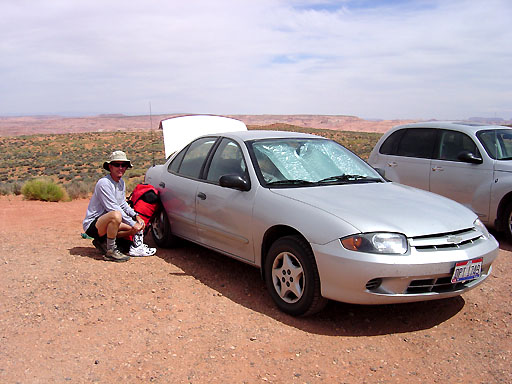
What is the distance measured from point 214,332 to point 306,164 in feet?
6.71

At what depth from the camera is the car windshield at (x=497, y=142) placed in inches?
298

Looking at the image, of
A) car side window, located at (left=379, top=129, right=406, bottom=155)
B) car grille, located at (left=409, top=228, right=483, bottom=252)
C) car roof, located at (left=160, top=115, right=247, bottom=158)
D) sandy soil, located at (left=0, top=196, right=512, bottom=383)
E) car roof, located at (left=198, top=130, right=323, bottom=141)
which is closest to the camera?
sandy soil, located at (left=0, top=196, right=512, bottom=383)

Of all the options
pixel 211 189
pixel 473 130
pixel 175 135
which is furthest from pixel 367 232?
pixel 175 135

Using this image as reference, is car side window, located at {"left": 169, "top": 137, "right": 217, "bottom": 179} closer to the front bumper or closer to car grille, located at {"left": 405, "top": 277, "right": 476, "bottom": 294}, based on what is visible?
the front bumper

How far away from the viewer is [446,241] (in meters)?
4.30

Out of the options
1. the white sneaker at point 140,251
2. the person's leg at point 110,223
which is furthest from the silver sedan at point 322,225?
the person's leg at point 110,223

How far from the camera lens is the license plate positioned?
4246 mm

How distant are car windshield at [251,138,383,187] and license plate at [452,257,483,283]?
1466mm

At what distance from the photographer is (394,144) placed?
8.84 meters

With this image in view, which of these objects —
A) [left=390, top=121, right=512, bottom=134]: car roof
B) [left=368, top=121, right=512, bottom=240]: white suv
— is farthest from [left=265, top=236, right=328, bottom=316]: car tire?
[left=390, top=121, right=512, bottom=134]: car roof

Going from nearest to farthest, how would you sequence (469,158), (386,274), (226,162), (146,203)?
(386,274) → (226,162) → (146,203) → (469,158)

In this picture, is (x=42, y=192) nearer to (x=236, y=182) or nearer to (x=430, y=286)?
(x=236, y=182)

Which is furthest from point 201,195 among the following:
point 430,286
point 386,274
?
point 430,286

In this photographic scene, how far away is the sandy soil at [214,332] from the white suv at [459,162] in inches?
58.4
